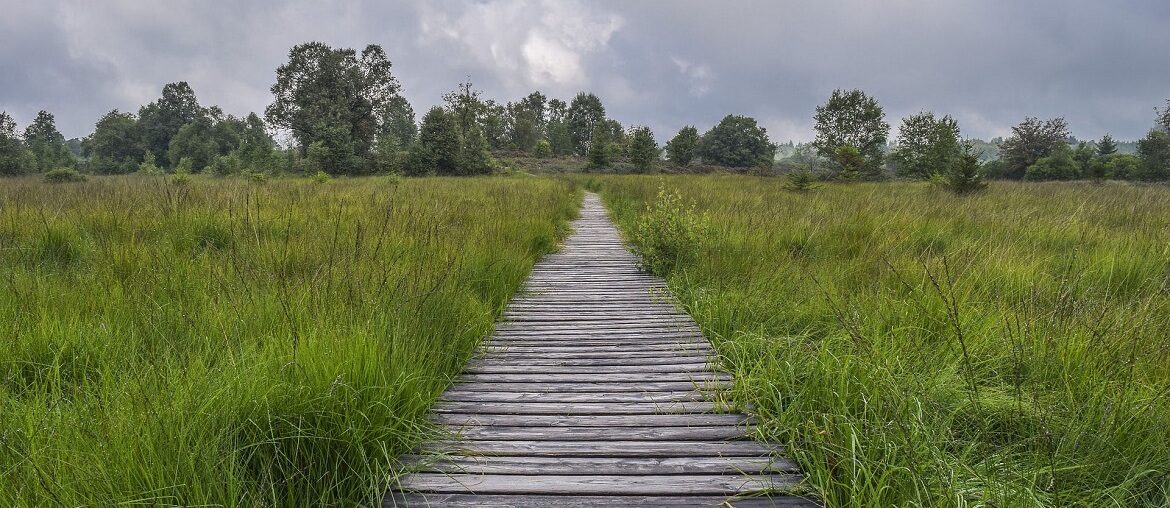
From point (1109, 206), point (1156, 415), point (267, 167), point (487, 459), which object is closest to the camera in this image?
point (1156, 415)

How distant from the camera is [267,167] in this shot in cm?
3447

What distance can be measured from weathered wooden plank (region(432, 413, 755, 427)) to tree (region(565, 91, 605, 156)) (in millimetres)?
79005

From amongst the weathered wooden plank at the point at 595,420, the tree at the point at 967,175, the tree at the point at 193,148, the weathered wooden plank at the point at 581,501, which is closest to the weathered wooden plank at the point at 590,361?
the weathered wooden plank at the point at 595,420

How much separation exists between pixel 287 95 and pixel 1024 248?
1863 inches

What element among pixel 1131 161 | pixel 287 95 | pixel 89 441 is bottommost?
pixel 89 441

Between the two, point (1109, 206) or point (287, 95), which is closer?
point (1109, 206)

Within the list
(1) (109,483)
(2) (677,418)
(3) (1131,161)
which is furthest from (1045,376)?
(3) (1131,161)

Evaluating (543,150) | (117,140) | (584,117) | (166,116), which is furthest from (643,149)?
(117,140)

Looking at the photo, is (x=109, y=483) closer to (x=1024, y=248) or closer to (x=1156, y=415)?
(x=1156, y=415)

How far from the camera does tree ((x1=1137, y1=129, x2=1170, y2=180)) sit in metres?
32.3

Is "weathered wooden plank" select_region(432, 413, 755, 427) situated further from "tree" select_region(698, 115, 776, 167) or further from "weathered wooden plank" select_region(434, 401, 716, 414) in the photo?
"tree" select_region(698, 115, 776, 167)

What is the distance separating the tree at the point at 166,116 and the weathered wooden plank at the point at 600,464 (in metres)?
76.9

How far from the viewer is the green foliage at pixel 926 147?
31984 mm

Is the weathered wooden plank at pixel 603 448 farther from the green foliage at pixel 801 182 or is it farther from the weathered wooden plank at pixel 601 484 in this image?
the green foliage at pixel 801 182
